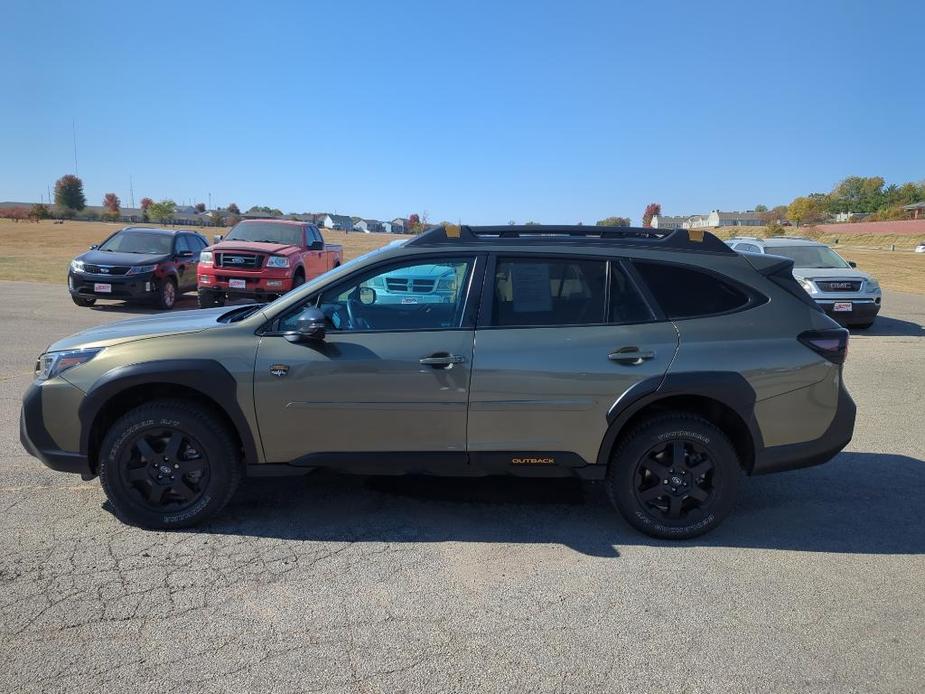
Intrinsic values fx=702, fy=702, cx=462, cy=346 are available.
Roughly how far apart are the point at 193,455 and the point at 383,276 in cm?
151

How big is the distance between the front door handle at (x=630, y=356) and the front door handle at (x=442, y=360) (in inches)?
33.6

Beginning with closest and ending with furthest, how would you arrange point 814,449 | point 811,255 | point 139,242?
point 814,449 → point 811,255 → point 139,242

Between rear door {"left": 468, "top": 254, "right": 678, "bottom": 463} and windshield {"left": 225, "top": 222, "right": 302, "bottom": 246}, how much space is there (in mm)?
11716

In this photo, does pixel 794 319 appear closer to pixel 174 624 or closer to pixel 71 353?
pixel 174 624

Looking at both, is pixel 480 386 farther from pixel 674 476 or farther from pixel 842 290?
pixel 842 290

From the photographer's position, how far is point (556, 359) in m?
3.95

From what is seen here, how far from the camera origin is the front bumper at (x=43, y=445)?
4.00 meters

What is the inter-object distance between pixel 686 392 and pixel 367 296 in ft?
6.35

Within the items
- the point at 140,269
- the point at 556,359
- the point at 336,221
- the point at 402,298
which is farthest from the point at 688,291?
the point at 336,221

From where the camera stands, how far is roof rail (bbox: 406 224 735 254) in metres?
4.28

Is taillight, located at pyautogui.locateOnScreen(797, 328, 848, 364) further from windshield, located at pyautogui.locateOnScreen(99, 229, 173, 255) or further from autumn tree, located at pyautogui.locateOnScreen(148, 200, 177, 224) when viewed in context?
autumn tree, located at pyautogui.locateOnScreen(148, 200, 177, 224)

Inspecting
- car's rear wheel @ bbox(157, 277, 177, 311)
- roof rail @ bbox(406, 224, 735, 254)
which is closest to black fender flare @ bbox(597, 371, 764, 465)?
roof rail @ bbox(406, 224, 735, 254)

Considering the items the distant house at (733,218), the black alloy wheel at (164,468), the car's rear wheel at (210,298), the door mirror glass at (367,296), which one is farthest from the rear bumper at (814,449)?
the distant house at (733,218)

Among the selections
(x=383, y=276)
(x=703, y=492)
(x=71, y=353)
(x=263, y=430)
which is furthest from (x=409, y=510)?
(x=71, y=353)
